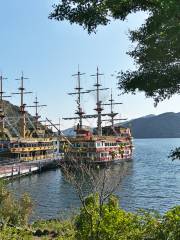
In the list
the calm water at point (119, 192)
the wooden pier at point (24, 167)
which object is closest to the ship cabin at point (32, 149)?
the wooden pier at point (24, 167)

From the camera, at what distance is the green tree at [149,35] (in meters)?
9.86

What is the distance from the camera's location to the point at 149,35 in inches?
448

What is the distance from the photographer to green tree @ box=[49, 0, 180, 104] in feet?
32.3

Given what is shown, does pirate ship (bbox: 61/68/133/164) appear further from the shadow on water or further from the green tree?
the green tree

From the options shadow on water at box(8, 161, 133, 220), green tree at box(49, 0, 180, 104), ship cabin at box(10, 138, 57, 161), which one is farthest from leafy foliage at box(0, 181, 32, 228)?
ship cabin at box(10, 138, 57, 161)

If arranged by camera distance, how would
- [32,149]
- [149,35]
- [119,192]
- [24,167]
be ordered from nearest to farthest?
[149,35]
[119,192]
[24,167]
[32,149]

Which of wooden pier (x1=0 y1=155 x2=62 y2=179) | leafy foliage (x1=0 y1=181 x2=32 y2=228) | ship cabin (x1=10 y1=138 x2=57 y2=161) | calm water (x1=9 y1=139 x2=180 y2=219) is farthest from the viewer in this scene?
ship cabin (x1=10 y1=138 x2=57 y2=161)

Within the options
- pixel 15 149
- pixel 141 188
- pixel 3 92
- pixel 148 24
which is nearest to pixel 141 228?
pixel 148 24

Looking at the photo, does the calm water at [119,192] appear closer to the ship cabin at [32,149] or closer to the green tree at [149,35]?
the ship cabin at [32,149]

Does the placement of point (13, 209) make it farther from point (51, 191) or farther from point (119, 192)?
point (51, 191)

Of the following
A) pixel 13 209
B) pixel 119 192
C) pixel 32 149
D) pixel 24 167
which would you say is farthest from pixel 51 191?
pixel 32 149

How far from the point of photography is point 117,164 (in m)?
93.6

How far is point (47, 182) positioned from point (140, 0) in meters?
55.7

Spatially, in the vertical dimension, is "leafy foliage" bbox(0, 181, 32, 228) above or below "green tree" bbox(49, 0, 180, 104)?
below
